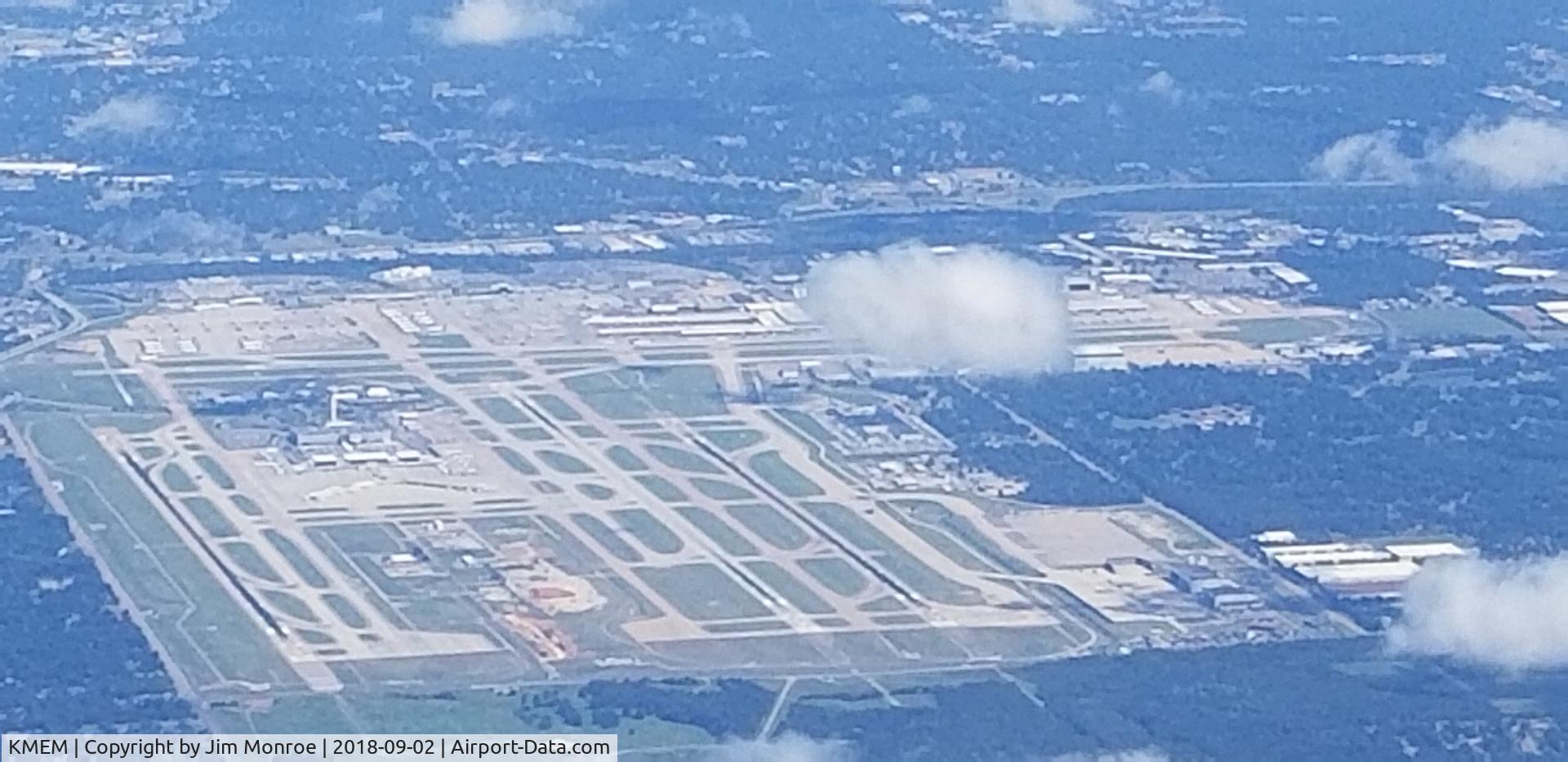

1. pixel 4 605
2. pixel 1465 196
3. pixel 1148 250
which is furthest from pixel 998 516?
pixel 1465 196

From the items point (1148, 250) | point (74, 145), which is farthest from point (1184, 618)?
point (74, 145)

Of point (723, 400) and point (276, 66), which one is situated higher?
point (276, 66)

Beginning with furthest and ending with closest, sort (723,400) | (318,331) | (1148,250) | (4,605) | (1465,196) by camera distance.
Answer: (1465,196) < (1148,250) < (318,331) < (723,400) < (4,605)

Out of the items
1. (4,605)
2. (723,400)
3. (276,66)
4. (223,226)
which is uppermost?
(276,66)

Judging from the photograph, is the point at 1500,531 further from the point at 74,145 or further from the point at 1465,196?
the point at 74,145

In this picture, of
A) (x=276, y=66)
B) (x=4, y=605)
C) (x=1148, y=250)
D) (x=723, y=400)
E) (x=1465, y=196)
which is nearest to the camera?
(x=4, y=605)

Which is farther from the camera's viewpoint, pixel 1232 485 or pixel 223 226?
pixel 223 226

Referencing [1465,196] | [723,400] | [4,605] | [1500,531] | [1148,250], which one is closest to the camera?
[4,605]

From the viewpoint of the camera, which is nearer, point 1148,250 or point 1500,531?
point 1500,531

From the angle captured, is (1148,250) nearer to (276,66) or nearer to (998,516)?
(998,516)
